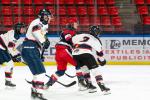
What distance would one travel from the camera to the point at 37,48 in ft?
21.3

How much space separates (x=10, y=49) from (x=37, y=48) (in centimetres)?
138

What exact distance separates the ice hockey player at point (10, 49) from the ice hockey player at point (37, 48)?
4.07 ft

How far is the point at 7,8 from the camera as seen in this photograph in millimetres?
14875

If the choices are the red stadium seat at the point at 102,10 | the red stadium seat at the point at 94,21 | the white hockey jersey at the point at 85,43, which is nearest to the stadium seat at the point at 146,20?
the red stadium seat at the point at 102,10

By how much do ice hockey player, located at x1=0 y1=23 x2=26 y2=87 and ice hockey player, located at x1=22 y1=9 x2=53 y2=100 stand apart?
124 centimetres

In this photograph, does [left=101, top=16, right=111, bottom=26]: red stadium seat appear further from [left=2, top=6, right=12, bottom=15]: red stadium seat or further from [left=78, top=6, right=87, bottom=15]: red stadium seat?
[left=2, top=6, right=12, bottom=15]: red stadium seat

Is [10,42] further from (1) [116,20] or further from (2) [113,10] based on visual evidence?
(2) [113,10]

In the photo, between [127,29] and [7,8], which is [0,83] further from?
[7,8]

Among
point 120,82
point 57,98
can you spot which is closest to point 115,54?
point 120,82

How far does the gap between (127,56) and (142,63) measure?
1.52ft

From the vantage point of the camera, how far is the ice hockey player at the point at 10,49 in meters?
7.71

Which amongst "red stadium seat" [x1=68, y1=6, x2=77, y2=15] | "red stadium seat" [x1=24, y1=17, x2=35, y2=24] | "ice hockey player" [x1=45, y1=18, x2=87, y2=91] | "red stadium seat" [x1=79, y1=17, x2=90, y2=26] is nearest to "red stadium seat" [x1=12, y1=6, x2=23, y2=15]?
"red stadium seat" [x1=24, y1=17, x2=35, y2=24]

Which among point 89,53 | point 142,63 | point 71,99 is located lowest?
point 142,63

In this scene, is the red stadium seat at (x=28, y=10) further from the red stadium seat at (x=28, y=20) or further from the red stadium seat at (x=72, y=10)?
the red stadium seat at (x=72, y=10)
